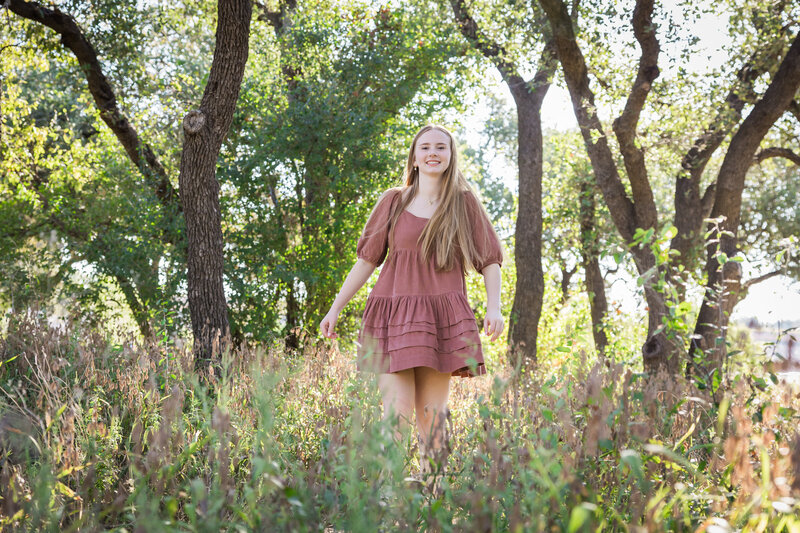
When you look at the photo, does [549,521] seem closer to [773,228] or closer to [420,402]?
[420,402]

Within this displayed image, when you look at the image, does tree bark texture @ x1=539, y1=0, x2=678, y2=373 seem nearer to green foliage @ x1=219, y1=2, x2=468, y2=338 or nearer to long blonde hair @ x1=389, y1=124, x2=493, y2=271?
green foliage @ x1=219, y1=2, x2=468, y2=338

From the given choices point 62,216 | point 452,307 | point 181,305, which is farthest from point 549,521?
point 62,216

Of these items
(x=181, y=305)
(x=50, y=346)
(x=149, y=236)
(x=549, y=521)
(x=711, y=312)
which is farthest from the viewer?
(x=149, y=236)

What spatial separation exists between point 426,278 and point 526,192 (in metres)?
7.11

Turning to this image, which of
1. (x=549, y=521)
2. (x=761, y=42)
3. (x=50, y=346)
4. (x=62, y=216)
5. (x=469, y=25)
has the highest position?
(x=469, y=25)

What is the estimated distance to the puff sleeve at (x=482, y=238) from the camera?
13.2 feet

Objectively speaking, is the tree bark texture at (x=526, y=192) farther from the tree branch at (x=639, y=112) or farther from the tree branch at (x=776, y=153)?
the tree branch at (x=776, y=153)

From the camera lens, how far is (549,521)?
200 cm

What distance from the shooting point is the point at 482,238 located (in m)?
4.04

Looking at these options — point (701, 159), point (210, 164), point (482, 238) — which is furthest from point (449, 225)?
point (701, 159)

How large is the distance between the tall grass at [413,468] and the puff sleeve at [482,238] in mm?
779

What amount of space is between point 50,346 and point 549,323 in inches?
401

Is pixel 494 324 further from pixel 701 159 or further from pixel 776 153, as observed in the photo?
pixel 776 153

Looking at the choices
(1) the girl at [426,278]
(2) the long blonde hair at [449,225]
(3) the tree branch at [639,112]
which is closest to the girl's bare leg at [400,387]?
(1) the girl at [426,278]
